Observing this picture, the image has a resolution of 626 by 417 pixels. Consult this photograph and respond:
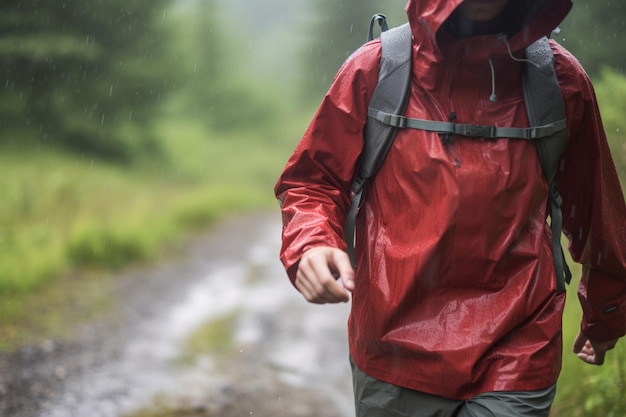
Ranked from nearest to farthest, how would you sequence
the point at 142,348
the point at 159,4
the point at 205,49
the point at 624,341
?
the point at 624,341
the point at 142,348
the point at 159,4
the point at 205,49

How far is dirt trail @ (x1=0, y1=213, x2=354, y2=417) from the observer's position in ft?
20.6

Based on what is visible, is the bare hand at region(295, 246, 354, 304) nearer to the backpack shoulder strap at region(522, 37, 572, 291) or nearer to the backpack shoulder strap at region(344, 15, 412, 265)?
the backpack shoulder strap at region(344, 15, 412, 265)

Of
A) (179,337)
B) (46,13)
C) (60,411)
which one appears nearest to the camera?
(60,411)

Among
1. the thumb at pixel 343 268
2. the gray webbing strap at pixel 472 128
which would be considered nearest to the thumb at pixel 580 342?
the gray webbing strap at pixel 472 128

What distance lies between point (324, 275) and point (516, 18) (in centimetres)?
125

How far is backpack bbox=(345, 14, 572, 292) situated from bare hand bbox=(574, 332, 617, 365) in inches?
26.3

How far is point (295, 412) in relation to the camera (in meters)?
6.32

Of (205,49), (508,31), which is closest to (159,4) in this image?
(205,49)

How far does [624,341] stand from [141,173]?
17.4m

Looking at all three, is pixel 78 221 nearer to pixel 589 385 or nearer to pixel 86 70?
pixel 86 70

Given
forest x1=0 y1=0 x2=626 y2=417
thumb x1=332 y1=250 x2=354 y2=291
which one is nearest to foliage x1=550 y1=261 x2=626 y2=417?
forest x1=0 y1=0 x2=626 y2=417

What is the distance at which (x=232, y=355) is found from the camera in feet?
25.8

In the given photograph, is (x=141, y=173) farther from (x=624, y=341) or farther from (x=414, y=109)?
(x=414, y=109)

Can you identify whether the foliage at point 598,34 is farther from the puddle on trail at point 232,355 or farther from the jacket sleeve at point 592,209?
the jacket sleeve at point 592,209
